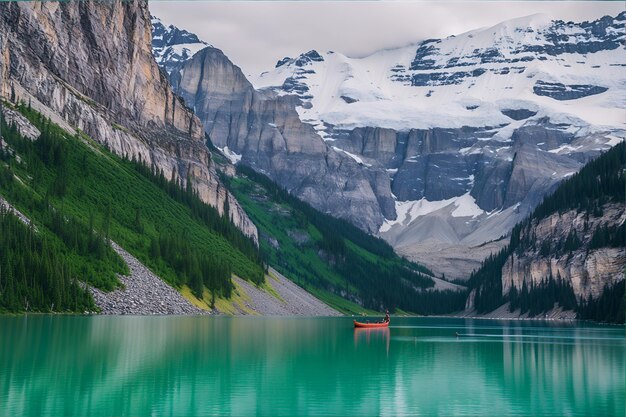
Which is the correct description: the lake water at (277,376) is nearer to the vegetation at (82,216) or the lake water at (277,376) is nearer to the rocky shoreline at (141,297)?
the rocky shoreline at (141,297)

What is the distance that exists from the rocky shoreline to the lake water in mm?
40364

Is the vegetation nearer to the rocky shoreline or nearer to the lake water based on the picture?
the rocky shoreline

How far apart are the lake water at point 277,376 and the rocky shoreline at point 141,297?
40.4 m

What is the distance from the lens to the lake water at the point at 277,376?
Result: 5238 cm

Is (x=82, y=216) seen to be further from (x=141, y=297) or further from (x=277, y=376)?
(x=277, y=376)

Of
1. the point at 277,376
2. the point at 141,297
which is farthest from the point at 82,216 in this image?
the point at 277,376

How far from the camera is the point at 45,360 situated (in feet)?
217

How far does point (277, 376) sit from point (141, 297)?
92540mm

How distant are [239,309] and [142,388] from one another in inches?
5504

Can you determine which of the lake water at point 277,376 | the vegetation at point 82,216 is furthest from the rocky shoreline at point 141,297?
the lake water at point 277,376

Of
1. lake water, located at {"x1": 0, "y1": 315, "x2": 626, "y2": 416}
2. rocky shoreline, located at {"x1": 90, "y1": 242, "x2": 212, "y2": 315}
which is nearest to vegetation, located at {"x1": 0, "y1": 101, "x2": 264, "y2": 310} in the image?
rocky shoreline, located at {"x1": 90, "y1": 242, "x2": 212, "y2": 315}

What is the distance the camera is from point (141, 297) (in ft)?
505

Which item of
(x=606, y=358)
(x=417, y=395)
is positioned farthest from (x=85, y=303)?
(x=417, y=395)

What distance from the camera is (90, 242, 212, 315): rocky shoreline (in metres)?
142
